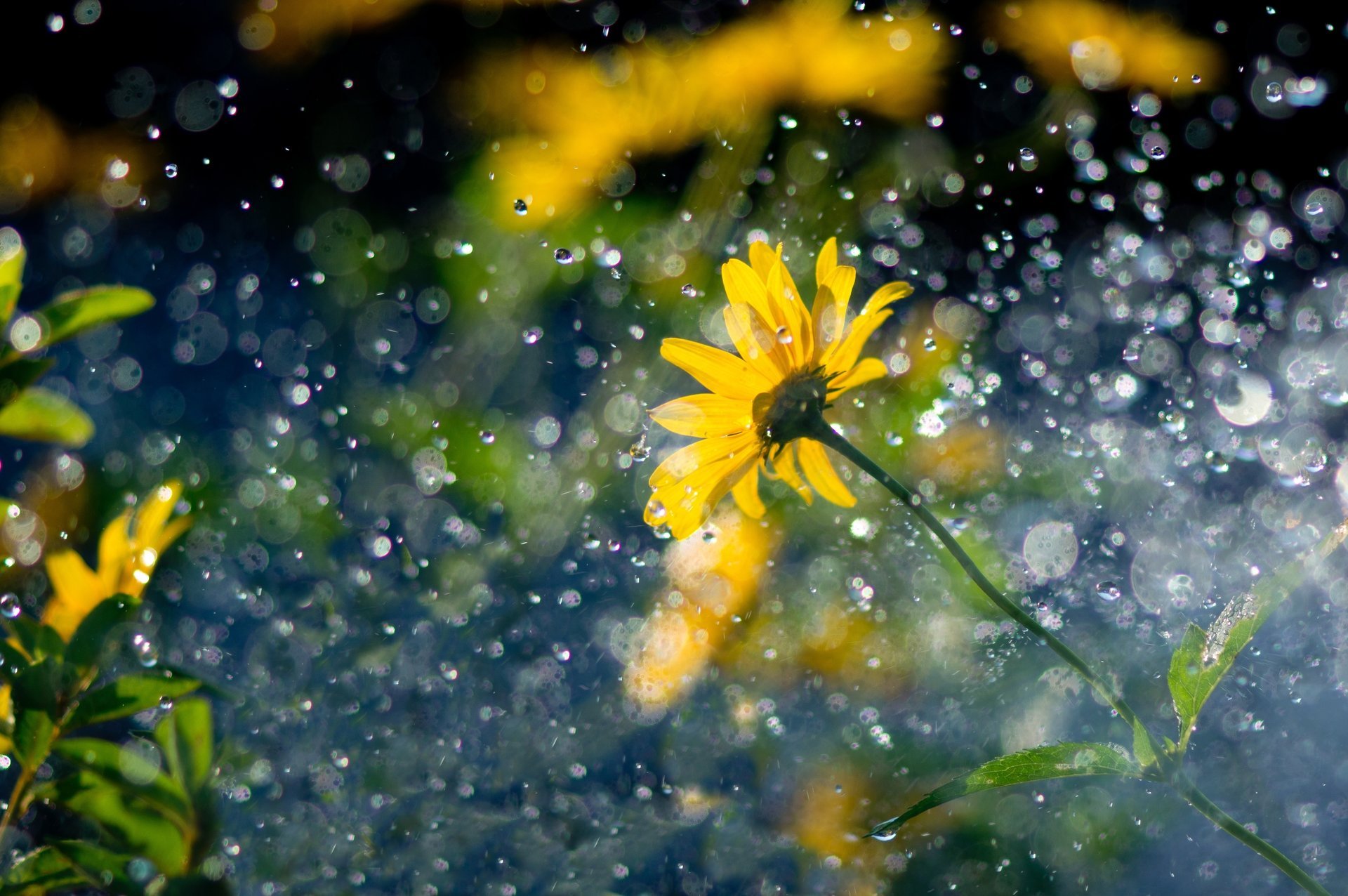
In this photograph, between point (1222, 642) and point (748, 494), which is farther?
point (748, 494)

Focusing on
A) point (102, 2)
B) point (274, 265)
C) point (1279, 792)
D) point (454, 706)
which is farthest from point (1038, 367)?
point (102, 2)

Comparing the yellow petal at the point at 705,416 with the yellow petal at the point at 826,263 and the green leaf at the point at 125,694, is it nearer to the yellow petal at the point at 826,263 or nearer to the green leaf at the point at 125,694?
the yellow petal at the point at 826,263

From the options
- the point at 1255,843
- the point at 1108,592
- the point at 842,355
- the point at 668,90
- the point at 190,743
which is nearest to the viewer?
the point at 1255,843

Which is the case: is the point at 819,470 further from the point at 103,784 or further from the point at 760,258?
the point at 103,784

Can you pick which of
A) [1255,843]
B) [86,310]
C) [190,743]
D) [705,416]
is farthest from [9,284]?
[1255,843]

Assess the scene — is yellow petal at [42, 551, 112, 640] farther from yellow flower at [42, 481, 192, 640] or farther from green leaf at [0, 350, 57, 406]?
green leaf at [0, 350, 57, 406]
